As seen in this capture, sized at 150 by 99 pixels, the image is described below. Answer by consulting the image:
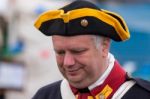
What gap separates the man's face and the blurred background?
270 inches

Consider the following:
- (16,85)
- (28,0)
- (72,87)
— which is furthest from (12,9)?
(72,87)

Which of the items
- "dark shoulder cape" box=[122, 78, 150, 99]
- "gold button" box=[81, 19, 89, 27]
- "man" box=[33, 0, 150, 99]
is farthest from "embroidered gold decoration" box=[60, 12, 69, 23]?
"dark shoulder cape" box=[122, 78, 150, 99]

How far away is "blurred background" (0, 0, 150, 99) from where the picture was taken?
12.5 m

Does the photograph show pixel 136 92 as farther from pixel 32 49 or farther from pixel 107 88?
pixel 32 49

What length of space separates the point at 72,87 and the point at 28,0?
820cm

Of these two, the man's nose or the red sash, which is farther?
the red sash

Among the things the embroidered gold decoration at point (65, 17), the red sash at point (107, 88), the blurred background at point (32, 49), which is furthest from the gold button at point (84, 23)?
the blurred background at point (32, 49)

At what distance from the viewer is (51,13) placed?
5453 mm

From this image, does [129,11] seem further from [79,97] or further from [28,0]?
[79,97]

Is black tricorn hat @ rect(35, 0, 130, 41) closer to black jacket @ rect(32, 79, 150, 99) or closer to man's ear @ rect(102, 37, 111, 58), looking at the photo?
man's ear @ rect(102, 37, 111, 58)

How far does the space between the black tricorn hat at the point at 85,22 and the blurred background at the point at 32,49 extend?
6757 millimetres

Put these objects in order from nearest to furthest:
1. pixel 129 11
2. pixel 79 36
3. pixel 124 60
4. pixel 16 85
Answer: pixel 79 36, pixel 16 85, pixel 124 60, pixel 129 11

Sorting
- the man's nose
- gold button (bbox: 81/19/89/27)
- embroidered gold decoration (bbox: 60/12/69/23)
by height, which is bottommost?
the man's nose

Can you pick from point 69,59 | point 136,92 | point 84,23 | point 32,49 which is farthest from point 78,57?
point 32,49
